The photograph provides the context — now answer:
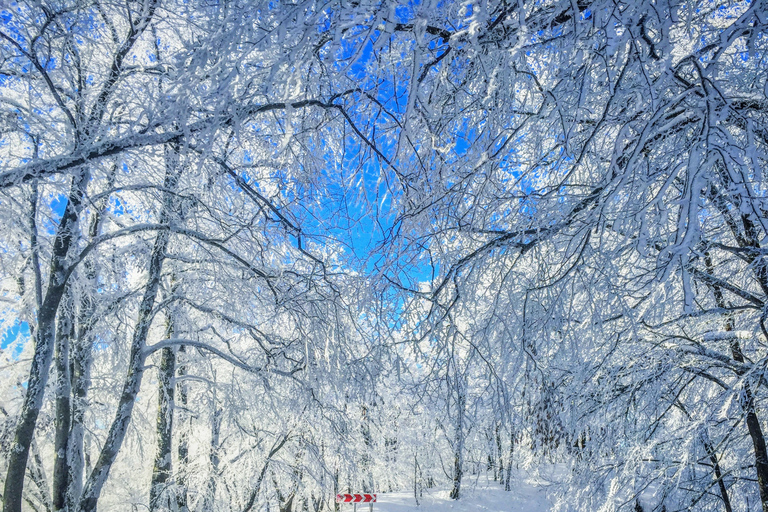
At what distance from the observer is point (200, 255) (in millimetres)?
6254

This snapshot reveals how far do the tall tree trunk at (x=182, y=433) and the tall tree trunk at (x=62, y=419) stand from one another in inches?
69.5

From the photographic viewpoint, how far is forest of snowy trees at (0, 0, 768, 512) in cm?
199

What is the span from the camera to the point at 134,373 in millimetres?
5773

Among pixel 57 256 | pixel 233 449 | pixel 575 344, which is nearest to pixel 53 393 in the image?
pixel 57 256

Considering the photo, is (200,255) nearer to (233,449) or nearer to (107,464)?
(107,464)

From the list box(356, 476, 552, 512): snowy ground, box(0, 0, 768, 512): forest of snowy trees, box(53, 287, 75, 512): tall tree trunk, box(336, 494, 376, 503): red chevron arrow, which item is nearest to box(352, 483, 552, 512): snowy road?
box(356, 476, 552, 512): snowy ground

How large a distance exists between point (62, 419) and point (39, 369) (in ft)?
3.76

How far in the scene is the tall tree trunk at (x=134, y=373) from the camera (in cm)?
497

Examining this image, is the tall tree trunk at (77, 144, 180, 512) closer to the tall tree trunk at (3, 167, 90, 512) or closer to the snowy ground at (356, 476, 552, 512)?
the tall tree trunk at (3, 167, 90, 512)

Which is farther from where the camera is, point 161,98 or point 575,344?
point 575,344

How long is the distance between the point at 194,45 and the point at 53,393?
17.8 feet

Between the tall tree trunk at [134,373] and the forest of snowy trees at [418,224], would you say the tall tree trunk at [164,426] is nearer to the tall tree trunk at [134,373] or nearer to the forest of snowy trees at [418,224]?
the forest of snowy trees at [418,224]

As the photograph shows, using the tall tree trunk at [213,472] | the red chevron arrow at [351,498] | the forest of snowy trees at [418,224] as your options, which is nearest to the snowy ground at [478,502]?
the red chevron arrow at [351,498]

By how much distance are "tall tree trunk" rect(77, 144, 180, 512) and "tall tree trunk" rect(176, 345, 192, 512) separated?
1.25 m
